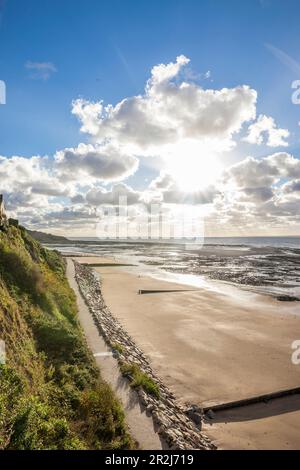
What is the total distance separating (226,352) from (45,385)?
382 inches

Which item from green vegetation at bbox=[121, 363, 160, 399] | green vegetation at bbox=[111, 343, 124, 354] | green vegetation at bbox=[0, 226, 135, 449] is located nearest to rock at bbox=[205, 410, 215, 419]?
green vegetation at bbox=[121, 363, 160, 399]

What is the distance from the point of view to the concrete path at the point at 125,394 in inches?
288

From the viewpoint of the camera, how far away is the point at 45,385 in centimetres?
838

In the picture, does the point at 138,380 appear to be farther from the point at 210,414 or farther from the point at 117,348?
the point at 117,348

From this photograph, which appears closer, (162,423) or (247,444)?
(162,423)

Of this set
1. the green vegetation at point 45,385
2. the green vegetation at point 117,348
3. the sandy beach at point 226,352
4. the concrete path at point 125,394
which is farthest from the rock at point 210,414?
the green vegetation at point 117,348

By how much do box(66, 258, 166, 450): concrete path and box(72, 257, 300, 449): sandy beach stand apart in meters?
2.33

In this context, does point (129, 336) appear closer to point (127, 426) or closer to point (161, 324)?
point (161, 324)

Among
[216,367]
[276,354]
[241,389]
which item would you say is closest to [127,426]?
[241,389]

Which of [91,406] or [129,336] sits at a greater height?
[91,406]
